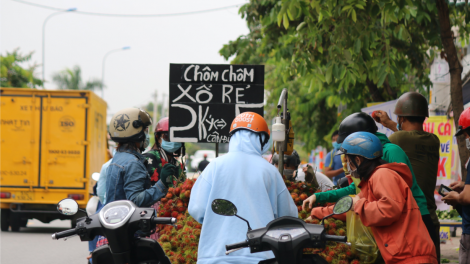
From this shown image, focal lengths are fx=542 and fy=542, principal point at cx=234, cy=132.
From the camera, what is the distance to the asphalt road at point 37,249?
9.30 meters

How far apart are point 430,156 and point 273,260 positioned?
2.70 m

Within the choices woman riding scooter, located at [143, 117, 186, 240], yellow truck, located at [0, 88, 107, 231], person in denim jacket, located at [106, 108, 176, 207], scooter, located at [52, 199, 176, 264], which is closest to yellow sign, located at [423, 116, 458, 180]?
woman riding scooter, located at [143, 117, 186, 240]

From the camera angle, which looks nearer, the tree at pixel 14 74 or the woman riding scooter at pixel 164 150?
the woman riding scooter at pixel 164 150

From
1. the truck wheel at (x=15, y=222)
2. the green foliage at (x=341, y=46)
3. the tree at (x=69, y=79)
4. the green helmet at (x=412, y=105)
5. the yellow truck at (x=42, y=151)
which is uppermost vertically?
the tree at (x=69, y=79)

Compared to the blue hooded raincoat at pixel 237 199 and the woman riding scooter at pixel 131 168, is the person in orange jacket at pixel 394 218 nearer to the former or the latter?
the blue hooded raincoat at pixel 237 199

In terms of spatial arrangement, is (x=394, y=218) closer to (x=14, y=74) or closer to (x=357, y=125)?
(x=357, y=125)

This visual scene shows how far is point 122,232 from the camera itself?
122 inches

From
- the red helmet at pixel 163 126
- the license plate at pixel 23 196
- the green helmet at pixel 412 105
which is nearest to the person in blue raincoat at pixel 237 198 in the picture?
the green helmet at pixel 412 105

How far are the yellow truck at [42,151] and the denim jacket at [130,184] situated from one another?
30.2 feet

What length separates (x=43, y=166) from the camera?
43.1 ft

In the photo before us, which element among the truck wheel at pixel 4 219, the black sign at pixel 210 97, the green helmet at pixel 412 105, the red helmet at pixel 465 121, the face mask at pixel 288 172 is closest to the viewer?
the red helmet at pixel 465 121

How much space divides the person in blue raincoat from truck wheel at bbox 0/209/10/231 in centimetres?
1153

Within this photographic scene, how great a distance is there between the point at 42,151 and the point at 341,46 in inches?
334

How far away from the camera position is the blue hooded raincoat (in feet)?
10.4
